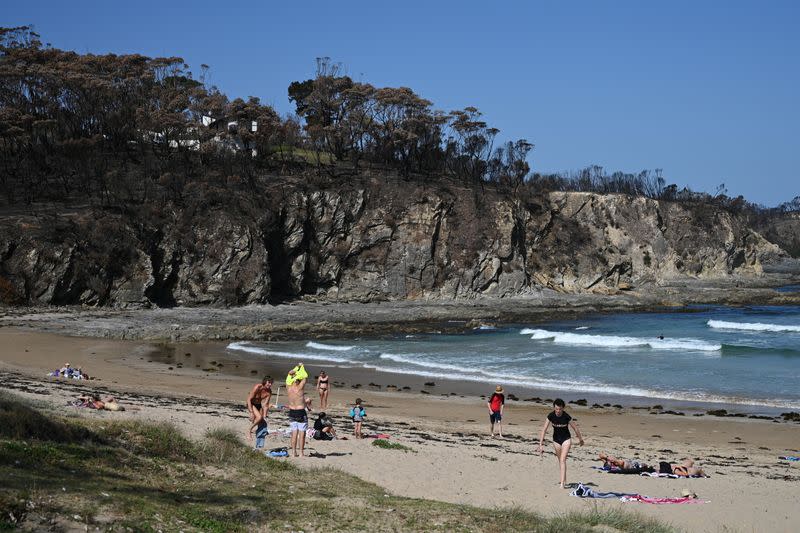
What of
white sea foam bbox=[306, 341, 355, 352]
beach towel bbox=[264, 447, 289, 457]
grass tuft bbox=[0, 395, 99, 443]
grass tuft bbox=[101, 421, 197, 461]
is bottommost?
white sea foam bbox=[306, 341, 355, 352]

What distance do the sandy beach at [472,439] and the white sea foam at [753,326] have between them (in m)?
26.0

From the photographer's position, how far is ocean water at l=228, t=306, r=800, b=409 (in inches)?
1017

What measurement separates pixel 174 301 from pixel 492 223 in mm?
26879

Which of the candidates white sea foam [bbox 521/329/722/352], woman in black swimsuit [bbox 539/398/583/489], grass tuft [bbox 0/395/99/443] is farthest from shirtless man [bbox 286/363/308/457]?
white sea foam [bbox 521/329/722/352]

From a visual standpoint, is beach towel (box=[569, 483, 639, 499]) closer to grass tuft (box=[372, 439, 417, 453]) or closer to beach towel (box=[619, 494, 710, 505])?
beach towel (box=[619, 494, 710, 505])

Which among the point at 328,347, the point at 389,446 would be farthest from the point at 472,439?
the point at 328,347

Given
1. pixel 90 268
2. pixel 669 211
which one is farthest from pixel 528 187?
pixel 90 268

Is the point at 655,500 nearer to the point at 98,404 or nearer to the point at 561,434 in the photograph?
the point at 561,434

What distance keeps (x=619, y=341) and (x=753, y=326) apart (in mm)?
12436

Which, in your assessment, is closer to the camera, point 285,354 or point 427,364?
point 427,364

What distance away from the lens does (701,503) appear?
37.2 feet

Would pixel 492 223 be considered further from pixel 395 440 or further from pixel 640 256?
pixel 395 440

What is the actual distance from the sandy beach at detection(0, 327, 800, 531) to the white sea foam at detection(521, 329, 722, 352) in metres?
14.0

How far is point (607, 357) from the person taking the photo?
109 ft
